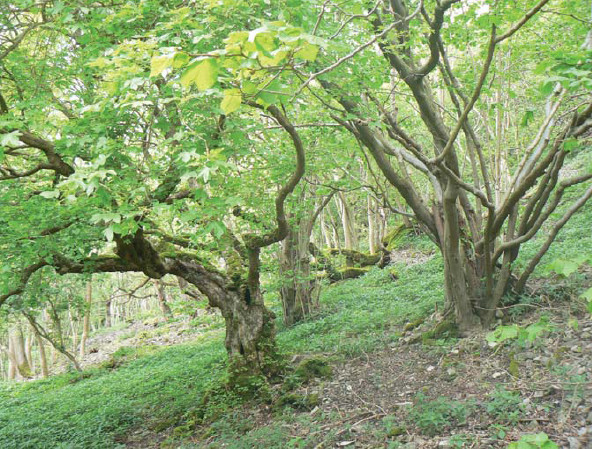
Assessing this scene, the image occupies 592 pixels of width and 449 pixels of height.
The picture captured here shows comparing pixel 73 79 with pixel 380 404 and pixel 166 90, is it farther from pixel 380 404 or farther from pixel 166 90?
pixel 380 404

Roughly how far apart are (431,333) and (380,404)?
1790mm

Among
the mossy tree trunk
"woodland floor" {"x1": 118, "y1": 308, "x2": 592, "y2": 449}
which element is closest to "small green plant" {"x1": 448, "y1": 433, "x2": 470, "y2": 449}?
"woodland floor" {"x1": 118, "y1": 308, "x2": 592, "y2": 449}

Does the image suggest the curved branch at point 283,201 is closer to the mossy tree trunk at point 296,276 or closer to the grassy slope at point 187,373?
the grassy slope at point 187,373

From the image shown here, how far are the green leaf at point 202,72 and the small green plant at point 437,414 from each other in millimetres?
3886

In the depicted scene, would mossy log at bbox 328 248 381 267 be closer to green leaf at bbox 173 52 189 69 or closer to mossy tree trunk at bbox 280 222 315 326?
mossy tree trunk at bbox 280 222 315 326

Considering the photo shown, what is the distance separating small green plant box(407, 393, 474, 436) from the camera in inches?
157

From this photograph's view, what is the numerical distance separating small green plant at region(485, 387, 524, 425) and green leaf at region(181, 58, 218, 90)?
3874 millimetres

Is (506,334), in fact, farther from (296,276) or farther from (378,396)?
(296,276)

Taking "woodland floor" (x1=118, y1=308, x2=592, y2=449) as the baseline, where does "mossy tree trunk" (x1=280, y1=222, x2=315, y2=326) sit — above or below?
above

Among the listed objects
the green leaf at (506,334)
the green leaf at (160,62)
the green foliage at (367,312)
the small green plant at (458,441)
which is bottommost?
the small green plant at (458,441)

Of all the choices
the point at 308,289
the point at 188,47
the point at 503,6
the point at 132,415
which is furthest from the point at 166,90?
the point at 308,289

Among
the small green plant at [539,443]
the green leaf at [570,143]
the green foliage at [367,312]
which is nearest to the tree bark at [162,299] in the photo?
the green foliage at [367,312]

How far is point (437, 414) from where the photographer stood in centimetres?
411

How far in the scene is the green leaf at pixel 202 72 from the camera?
56.2 inches
